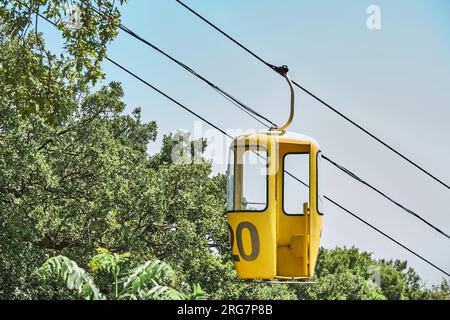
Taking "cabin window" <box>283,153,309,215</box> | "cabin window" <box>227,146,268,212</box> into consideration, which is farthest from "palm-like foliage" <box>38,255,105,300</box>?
"cabin window" <box>283,153,309,215</box>

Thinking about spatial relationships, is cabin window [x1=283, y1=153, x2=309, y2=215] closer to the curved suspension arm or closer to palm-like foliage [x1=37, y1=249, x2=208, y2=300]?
the curved suspension arm

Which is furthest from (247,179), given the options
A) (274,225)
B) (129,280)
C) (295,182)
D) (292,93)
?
(129,280)

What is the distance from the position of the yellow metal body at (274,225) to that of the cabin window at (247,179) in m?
0.02

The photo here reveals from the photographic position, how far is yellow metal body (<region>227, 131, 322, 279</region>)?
1242 cm

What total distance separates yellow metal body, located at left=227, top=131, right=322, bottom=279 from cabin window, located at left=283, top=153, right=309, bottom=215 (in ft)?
0.20

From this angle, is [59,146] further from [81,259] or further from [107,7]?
[107,7]

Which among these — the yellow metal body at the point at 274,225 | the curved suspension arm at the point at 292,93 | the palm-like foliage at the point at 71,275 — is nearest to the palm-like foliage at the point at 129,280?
the palm-like foliage at the point at 71,275

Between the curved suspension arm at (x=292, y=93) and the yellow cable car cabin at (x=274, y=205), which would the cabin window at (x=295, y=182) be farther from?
the curved suspension arm at (x=292, y=93)

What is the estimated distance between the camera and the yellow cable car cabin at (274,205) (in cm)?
1245

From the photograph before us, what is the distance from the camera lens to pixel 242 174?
511 inches
